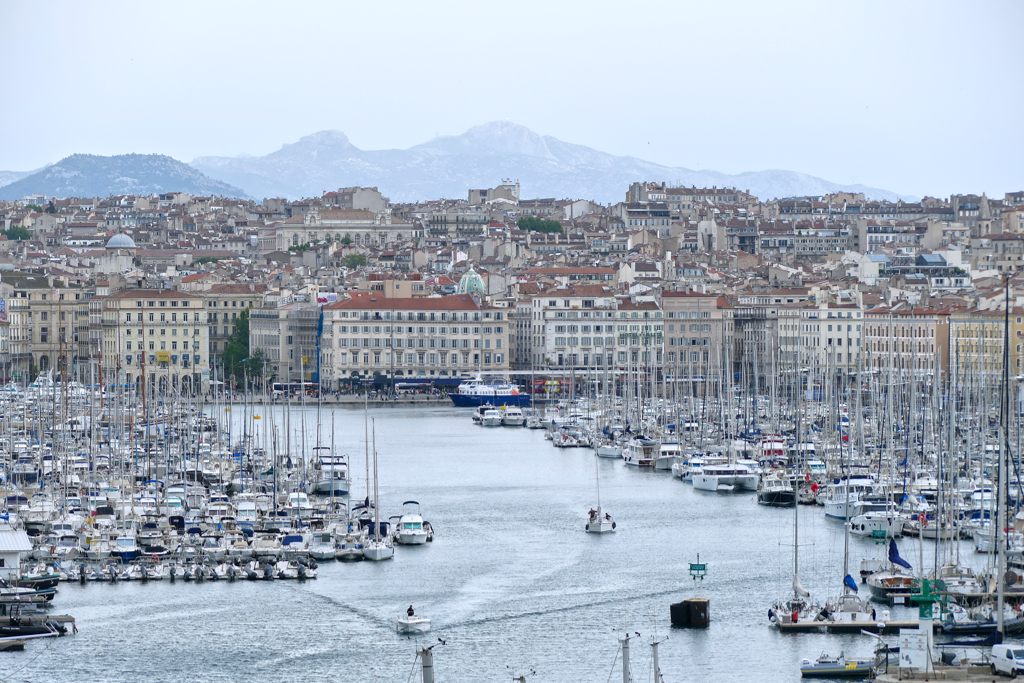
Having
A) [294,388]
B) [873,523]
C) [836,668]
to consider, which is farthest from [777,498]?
[294,388]

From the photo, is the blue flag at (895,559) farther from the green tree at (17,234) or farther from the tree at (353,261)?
the green tree at (17,234)

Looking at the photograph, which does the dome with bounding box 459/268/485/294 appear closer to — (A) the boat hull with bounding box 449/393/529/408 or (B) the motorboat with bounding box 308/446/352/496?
(A) the boat hull with bounding box 449/393/529/408

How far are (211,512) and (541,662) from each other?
10.3m

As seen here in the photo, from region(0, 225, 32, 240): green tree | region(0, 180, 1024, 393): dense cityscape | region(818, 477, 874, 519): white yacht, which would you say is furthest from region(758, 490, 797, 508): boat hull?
region(0, 225, 32, 240): green tree

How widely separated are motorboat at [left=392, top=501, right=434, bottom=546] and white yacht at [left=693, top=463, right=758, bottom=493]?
8406 mm

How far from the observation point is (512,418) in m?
59.8

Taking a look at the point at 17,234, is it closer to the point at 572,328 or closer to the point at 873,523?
the point at 572,328

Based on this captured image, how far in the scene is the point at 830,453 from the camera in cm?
4069

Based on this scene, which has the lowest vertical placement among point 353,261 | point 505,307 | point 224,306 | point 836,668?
point 836,668

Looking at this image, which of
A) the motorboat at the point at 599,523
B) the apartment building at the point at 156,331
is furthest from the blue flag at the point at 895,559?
the apartment building at the point at 156,331

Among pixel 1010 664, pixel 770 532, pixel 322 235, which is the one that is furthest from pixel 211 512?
pixel 322 235

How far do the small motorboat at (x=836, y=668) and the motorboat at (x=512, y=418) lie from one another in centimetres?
3712

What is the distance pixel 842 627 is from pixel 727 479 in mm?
15687

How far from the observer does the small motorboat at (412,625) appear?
2517 centimetres
